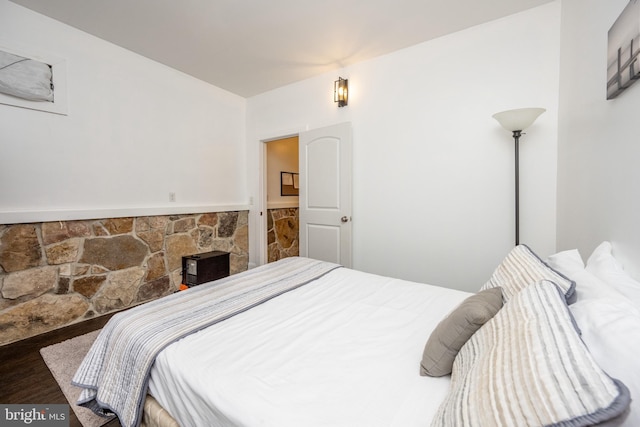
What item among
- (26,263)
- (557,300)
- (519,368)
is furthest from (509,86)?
(26,263)

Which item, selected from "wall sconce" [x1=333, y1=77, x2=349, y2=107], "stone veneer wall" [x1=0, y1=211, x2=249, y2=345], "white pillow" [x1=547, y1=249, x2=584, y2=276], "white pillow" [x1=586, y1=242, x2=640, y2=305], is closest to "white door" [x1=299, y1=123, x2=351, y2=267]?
"wall sconce" [x1=333, y1=77, x2=349, y2=107]

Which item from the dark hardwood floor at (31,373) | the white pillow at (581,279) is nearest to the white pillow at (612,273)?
the white pillow at (581,279)

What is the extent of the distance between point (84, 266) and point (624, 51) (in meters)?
3.94

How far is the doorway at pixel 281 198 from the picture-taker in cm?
433

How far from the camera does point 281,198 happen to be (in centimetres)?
A: 461

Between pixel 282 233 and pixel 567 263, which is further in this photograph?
pixel 282 233

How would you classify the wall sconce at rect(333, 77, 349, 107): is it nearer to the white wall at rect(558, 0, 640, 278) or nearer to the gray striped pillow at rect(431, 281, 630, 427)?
the white wall at rect(558, 0, 640, 278)

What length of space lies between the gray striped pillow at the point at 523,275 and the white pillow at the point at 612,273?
132 mm

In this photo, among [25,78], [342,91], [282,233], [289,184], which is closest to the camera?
[25,78]

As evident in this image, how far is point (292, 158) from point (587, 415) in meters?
4.68

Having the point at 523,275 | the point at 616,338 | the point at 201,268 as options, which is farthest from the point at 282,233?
the point at 616,338

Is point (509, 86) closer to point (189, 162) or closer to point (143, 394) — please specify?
point (143, 394)

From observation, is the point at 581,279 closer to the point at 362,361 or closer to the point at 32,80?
the point at 362,361

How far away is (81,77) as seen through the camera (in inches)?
99.7
